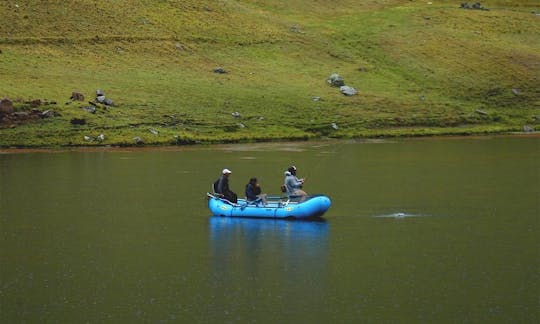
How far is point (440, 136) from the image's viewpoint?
93188mm

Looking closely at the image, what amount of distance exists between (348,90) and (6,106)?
32.1 m

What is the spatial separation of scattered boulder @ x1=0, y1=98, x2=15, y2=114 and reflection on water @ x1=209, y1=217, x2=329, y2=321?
1666 inches

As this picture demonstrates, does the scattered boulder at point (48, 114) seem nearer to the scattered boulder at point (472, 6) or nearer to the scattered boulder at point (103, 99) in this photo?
the scattered boulder at point (103, 99)

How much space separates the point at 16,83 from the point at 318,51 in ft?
117

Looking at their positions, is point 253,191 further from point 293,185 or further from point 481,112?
point 481,112

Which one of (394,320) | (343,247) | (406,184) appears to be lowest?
(406,184)

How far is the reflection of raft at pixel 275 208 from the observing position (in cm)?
4691

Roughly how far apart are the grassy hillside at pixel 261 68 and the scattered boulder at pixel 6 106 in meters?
1.40

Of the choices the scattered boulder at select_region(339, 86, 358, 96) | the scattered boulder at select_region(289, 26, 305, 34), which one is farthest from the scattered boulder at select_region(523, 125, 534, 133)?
the scattered boulder at select_region(289, 26, 305, 34)

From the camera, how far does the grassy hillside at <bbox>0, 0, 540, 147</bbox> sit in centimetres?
9079

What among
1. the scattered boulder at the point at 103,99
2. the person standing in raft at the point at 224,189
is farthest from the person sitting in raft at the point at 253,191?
the scattered boulder at the point at 103,99

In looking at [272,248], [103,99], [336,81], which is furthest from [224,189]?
[336,81]

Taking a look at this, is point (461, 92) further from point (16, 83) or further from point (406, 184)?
point (406, 184)

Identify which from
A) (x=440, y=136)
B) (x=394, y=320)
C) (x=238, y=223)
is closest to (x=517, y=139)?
(x=440, y=136)
